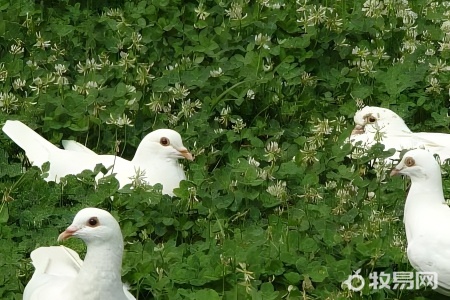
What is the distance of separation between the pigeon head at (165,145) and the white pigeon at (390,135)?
118cm

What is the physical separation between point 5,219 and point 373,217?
214 cm

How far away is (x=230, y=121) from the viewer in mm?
8672

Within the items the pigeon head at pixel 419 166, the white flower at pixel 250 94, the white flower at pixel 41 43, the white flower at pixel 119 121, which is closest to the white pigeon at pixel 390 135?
the white flower at pixel 250 94

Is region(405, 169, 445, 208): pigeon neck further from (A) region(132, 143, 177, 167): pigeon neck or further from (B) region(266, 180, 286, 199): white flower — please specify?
(A) region(132, 143, 177, 167): pigeon neck

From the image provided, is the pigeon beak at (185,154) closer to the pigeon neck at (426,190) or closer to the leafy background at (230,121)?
the leafy background at (230,121)

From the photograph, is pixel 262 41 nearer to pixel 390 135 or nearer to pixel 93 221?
pixel 390 135

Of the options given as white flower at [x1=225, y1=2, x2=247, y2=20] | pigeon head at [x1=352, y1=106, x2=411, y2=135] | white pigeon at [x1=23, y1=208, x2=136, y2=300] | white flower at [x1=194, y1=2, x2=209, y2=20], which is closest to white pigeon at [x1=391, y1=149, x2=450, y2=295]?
pigeon head at [x1=352, y1=106, x2=411, y2=135]

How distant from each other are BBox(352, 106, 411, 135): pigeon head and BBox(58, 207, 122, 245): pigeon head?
284 centimetres

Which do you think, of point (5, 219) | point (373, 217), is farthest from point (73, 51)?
point (373, 217)

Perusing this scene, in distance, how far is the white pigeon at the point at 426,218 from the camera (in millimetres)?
6453

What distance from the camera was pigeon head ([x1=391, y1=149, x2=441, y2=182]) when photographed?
6.99 metres

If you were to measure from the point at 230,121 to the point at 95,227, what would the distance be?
8.95 feet

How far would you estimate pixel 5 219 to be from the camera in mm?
7164

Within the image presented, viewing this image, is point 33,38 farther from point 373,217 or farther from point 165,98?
point 373,217
